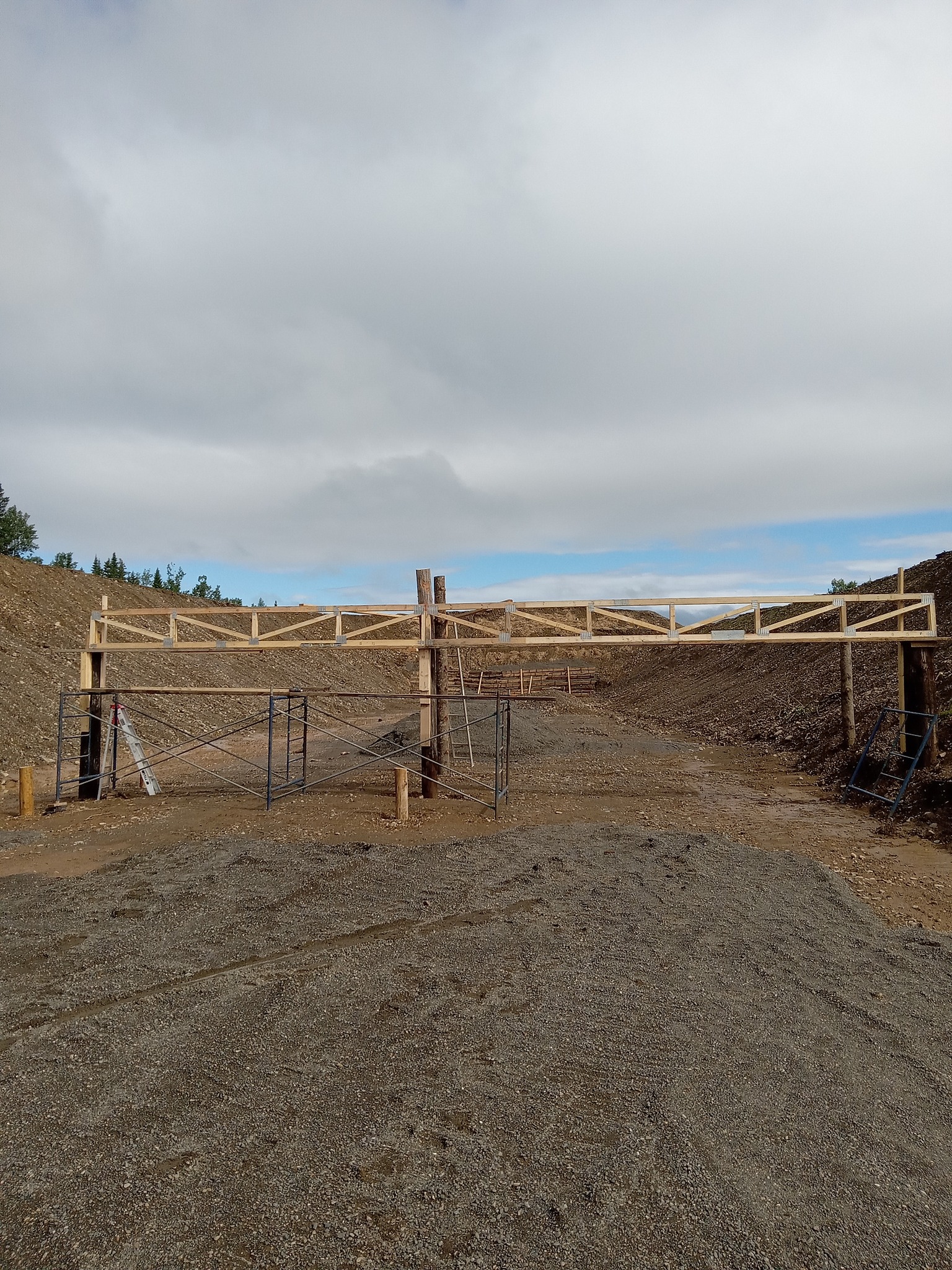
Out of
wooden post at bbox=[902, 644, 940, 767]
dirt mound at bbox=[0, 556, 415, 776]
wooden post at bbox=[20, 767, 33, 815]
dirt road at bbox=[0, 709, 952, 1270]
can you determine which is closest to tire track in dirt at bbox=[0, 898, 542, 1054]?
dirt road at bbox=[0, 709, 952, 1270]

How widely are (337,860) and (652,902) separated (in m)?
4.61

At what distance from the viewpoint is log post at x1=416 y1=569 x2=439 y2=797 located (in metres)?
15.1

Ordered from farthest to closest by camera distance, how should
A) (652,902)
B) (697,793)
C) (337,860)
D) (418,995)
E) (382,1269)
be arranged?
(697,793) < (337,860) < (652,902) < (418,995) < (382,1269)

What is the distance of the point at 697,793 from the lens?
16875mm

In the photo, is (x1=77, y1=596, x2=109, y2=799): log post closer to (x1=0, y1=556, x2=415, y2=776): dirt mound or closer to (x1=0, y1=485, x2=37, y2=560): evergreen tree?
(x1=0, y1=556, x2=415, y2=776): dirt mound

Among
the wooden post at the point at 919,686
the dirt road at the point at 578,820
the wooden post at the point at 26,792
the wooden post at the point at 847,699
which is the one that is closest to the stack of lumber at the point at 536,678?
the wooden post at the point at 847,699

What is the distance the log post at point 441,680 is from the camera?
16031 mm

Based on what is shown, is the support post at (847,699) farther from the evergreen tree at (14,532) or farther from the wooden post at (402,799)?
the evergreen tree at (14,532)

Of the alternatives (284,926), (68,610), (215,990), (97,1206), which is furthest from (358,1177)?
(68,610)

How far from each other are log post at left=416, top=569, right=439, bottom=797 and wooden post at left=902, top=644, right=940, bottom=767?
950cm

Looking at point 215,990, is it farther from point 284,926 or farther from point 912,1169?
point 912,1169

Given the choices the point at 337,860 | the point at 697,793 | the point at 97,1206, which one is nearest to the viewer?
the point at 97,1206

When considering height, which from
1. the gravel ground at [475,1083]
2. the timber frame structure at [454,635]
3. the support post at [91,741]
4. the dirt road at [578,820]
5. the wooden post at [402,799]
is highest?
the timber frame structure at [454,635]

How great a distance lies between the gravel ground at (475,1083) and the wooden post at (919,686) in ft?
24.6
